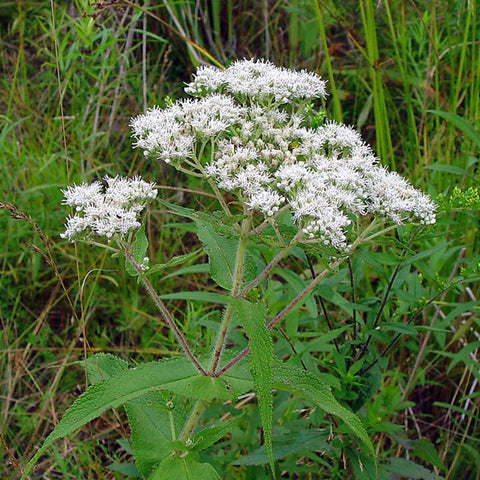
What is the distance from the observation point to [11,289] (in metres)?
4.22

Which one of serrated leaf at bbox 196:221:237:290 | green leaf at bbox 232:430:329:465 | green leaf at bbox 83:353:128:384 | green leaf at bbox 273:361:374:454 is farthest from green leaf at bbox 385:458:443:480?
green leaf at bbox 83:353:128:384

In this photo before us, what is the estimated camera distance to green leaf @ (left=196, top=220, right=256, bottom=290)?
2.50 meters

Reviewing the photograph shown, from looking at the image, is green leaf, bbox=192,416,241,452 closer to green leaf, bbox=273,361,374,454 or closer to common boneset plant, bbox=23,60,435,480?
common boneset plant, bbox=23,60,435,480

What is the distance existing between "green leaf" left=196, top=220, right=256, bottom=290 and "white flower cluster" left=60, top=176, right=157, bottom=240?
29cm

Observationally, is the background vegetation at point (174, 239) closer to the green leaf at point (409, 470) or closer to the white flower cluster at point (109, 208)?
the green leaf at point (409, 470)

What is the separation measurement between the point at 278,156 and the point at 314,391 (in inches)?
41.7

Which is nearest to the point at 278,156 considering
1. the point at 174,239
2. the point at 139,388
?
the point at 139,388

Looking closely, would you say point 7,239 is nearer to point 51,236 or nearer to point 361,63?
point 51,236

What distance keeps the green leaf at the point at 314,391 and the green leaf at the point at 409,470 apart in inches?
32.2

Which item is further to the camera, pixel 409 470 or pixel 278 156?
pixel 409 470

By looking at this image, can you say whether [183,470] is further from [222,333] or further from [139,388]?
[222,333]

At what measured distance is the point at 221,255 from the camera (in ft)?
8.49

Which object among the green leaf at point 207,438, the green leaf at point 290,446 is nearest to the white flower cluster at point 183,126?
the green leaf at point 207,438

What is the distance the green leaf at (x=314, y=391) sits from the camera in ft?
6.88
